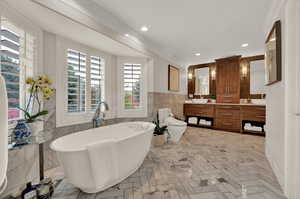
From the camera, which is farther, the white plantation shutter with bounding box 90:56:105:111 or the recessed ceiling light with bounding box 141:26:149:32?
the white plantation shutter with bounding box 90:56:105:111

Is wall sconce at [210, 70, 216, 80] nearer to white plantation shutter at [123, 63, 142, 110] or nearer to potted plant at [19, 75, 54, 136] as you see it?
white plantation shutter at [123, 63, 142, 110]

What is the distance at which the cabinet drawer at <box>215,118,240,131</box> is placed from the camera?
13.3 feet

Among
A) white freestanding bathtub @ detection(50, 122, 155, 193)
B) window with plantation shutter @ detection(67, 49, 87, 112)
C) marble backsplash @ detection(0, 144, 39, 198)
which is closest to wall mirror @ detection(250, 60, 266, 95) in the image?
white freestanding bathtub @ detection(50, 122, 155, 193)

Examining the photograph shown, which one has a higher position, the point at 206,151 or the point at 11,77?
the point at 11,77

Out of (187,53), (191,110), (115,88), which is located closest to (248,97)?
(191,110)

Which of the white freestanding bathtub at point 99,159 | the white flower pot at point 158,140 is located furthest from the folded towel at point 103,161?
the white flower pot at point 158,140

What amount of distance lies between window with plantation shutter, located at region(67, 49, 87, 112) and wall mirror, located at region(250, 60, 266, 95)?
478cm

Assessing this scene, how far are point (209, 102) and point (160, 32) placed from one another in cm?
323

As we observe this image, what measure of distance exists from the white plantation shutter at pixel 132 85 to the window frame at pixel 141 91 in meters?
0.06

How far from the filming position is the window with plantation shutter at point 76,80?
2.39 m

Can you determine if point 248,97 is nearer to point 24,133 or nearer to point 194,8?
point 194,8

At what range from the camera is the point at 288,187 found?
1412mm

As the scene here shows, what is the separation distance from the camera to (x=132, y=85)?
3297mm

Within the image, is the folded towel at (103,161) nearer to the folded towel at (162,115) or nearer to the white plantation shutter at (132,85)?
the white plantation shutter at (132,85)
